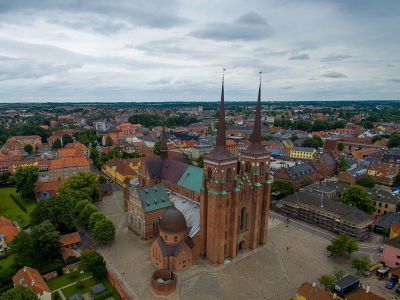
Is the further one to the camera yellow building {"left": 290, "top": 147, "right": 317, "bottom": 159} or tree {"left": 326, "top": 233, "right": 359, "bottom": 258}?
yellow building {"left": 290, "top": 147, "right": 317, "bottom": 159}

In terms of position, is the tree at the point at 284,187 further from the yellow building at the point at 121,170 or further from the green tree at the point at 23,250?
the green tree at the point at 23,250

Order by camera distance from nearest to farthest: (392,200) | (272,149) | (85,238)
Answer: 1. (85,238)
2. (392,200)
3. (272,149)

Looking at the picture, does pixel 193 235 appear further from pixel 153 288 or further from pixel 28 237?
pixel 28 237

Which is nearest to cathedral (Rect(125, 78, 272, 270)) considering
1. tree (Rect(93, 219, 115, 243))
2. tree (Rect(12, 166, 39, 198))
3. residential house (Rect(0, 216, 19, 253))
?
tree (Rect(93, 219, 115, 243))

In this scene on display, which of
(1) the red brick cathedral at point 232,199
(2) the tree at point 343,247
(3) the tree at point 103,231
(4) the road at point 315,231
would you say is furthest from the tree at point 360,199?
(3) the tree at point 103,231

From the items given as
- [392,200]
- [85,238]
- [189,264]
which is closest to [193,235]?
[189,264]

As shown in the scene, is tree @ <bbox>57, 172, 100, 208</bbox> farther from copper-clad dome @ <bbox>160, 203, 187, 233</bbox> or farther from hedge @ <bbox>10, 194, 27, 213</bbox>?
copper-clad dome @ <bbox>160, 203, 187, 233</bbox>
